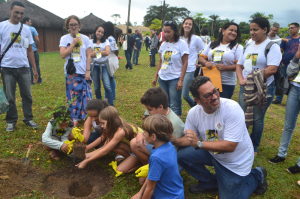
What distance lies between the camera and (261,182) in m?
2.47

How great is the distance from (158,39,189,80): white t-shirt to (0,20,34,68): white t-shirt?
2403 mm

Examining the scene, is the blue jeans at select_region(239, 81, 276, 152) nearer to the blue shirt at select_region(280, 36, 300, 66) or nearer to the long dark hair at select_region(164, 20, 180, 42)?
the long dark hair at select_region(164, 20, 180, 42)

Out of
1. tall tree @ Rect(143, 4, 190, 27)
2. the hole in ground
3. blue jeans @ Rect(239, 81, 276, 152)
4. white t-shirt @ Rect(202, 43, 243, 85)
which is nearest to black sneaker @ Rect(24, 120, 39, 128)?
the hole in ground

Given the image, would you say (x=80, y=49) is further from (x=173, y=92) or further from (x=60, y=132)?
(x=173, y=92)

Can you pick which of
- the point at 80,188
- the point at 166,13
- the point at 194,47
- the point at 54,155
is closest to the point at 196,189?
the point at 80,188

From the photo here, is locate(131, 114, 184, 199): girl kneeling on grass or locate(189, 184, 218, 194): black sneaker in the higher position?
locate(131, 114, 184, 199): girl kneeling on grass

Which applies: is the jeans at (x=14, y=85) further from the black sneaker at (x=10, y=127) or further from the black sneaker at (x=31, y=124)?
the black sneaker at (x=31, y=124)

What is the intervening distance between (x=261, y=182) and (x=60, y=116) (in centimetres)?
261

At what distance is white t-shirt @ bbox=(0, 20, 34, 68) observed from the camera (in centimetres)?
352

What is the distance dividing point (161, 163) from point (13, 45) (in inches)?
127

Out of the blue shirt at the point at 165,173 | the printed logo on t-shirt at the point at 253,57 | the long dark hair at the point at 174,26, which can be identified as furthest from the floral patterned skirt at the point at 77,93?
the printed logo on t-shirt at the point at 253,57

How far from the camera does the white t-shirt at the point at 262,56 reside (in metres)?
2.83

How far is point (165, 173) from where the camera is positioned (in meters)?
2.01

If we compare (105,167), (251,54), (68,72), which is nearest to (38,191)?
(105,167)
